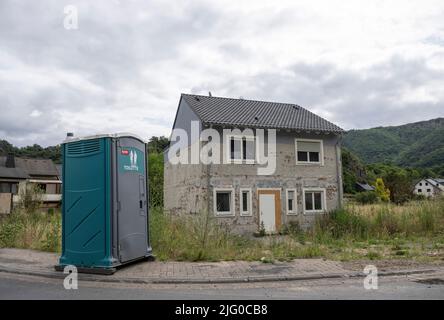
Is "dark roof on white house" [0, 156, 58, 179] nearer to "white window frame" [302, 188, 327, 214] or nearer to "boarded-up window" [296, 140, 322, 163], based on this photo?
"boarded-up window" [296, 140, 322, 163]

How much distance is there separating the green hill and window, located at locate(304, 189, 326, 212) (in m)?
81.4

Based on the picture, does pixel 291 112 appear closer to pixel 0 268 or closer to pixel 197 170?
pixel 197 170

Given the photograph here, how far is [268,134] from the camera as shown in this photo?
23.7 m

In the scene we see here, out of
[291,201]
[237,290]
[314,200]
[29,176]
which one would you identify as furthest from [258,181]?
[29,176]

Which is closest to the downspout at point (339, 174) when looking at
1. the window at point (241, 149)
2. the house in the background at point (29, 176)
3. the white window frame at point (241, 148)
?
the white window frame at point (241, 148)

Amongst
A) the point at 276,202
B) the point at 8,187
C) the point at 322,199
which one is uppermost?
the point at 8,187

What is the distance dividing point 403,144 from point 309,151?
9967 centimetres

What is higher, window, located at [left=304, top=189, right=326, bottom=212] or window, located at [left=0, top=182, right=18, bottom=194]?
window, located at [left=0, top=182, right=18, bottom=194]

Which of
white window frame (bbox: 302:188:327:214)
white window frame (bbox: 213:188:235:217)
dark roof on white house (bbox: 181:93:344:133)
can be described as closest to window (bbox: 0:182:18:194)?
dark roof on white house (bbox: 181:93:344:133)

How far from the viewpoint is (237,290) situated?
24.6 ft

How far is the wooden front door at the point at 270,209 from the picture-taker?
74.7 feet

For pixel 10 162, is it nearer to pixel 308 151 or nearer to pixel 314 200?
pixel 308 151

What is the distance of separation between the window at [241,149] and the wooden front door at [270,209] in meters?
2.07

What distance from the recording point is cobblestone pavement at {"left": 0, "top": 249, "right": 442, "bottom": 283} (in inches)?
327
